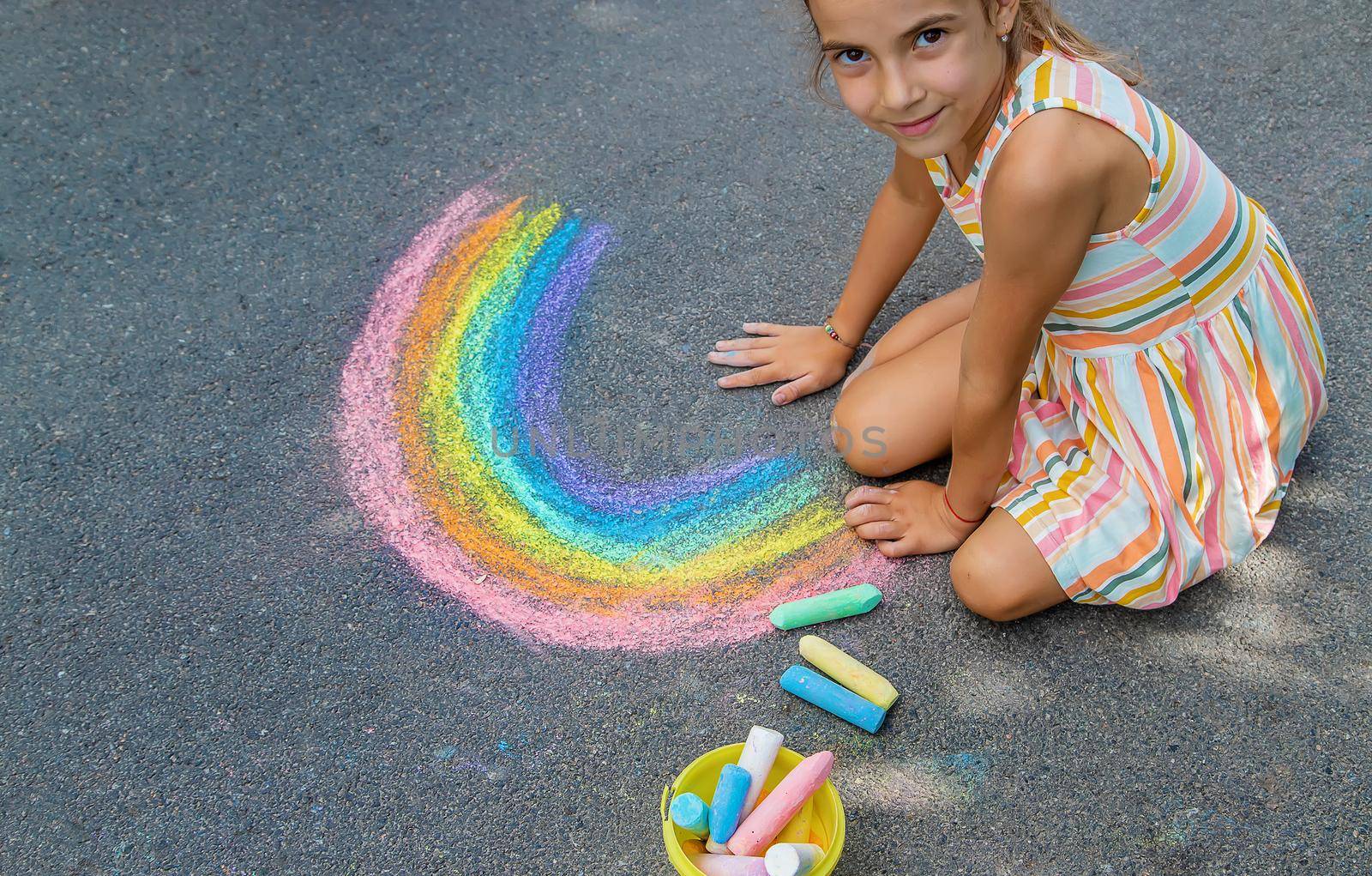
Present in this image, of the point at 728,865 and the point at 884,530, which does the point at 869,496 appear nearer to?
the point at 884,530

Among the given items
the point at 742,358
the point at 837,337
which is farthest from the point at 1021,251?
the point at 742,358

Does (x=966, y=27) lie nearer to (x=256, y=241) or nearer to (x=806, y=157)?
(x=806, y=157)

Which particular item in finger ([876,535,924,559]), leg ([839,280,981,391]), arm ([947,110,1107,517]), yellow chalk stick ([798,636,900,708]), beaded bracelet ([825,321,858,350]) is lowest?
yellow chalk stick ([798,636,900,708])

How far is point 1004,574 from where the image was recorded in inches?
72.0

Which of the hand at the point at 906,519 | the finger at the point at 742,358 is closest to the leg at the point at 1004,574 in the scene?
the hand at the point at 906,519

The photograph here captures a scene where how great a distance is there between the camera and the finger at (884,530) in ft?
6.70

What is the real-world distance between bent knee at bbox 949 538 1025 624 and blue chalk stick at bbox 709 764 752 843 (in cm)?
59

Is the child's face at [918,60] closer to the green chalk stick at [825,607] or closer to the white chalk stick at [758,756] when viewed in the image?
the green chalk stick at [825,607]

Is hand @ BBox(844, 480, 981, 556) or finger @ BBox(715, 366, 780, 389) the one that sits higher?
finger @ BBox(715, 366, 780, 389)

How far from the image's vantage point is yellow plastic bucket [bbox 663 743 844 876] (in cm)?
144

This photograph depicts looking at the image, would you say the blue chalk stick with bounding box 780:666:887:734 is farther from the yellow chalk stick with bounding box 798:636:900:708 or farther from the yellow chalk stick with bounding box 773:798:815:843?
the yellow chalk stick with bounding box 773:798:815:843

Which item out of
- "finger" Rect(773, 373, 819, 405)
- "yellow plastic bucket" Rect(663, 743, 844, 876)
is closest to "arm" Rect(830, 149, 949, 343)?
"finger" Rect(773, 373, 819, 405)

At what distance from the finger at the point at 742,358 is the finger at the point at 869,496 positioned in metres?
0.42

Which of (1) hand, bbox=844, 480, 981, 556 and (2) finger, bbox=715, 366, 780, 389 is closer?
(1) hand, bbox=844, 480, 981, 556
